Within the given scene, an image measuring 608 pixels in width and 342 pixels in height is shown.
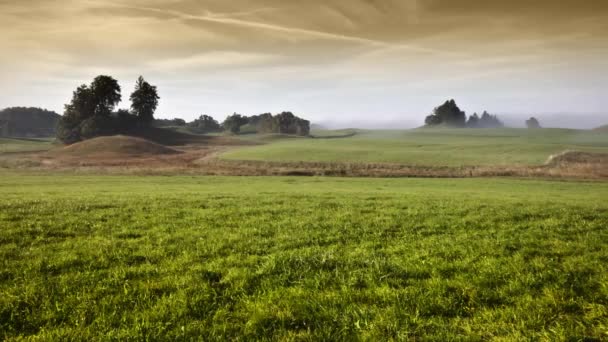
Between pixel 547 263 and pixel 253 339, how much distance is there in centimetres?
808

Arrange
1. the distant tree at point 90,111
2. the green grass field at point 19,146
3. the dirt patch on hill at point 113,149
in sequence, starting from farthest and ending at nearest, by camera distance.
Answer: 1. the distant tree at point 90,111
2. the green grass field at point 19,146
3. the dirt patch on hill at point 113,149

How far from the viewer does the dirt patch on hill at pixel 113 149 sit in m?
86.4

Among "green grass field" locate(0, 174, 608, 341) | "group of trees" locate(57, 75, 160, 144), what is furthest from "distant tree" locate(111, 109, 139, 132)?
"green grass field" locate(0, 174, 608, 341)

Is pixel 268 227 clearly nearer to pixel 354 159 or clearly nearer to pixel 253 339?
pixel 253 339

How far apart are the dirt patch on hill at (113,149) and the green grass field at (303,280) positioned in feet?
263

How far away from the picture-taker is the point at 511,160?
66.6 metres

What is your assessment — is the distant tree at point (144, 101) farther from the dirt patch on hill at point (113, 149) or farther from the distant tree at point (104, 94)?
the dirt patch on hill at point (113, 149)

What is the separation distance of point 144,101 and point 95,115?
27.4 m

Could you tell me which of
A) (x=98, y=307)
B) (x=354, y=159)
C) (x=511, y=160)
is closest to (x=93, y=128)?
(x=354, y=159)

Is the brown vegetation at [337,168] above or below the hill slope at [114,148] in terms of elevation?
below

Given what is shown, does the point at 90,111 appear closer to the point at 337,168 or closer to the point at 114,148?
the point at 114,148

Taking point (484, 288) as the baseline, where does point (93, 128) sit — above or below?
above

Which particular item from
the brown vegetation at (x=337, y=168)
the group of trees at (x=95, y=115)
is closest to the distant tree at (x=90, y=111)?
the group of trees at (x=95, y=115)

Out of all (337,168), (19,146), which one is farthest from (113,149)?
(337,168)
